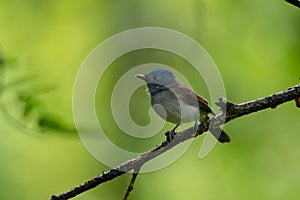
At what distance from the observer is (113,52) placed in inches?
227

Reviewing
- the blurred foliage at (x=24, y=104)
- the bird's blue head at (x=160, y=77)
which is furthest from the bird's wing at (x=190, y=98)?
the blurred foliage at (x=24, y=104)

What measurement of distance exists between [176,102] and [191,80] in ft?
6.72

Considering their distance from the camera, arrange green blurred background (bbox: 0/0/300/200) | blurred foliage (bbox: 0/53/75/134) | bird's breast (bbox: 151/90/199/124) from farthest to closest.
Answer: green blurred background (bbox: 0/0/300/200), bird's breast (bbox: 151/90/199/124), blurred foliage (bbox: 0/53/75/134)

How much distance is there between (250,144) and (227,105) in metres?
3.79

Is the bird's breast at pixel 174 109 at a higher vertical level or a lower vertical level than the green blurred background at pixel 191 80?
lower

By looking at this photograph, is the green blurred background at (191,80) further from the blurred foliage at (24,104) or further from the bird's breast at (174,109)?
the blurred foliage at (24,104)

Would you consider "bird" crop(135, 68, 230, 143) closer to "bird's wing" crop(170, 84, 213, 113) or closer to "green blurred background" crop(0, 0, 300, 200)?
"bird's wing" crop(170, 84, 213, 113)

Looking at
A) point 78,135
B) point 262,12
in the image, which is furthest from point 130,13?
point 78,135

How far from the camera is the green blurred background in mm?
4453

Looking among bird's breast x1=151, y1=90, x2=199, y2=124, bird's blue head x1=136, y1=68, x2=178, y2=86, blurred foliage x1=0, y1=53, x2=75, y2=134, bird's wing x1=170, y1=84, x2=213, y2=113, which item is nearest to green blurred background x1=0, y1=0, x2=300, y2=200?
bird's blue head x1=136, y1=68, x2=178, y2=86

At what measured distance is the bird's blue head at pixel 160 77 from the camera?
3.29 m

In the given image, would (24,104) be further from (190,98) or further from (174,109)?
(190,98)

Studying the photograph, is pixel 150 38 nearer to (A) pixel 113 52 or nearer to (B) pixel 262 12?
(A) pixel 113 52

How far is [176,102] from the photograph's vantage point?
300 cm
